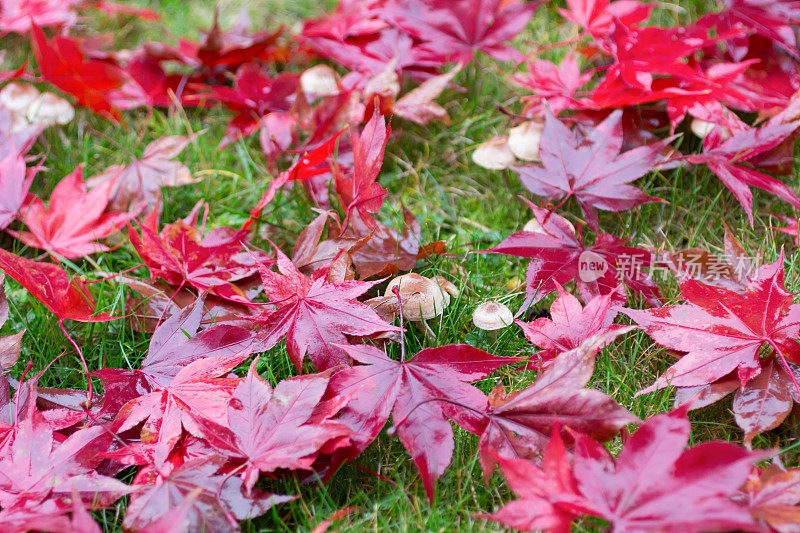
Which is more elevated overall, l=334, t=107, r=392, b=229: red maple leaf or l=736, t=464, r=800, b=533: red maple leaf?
l=334, t=107, r=392, b=229: red maple leaf

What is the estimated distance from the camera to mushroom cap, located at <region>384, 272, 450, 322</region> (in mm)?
1463

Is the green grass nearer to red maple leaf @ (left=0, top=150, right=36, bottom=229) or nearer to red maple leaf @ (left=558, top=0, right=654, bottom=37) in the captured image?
red maple leaf @ (left=0, top=150, right=36, bottom=229)

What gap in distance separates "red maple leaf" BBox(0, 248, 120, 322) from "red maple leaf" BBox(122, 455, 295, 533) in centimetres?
43

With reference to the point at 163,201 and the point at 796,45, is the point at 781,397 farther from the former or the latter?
the point at 163,201

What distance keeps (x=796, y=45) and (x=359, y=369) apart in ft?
5.94

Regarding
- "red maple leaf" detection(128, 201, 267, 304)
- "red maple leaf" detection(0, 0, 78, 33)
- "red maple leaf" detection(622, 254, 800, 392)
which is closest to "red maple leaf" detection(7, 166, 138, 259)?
"red maple leaf" detection(128, 201, 267, 304)

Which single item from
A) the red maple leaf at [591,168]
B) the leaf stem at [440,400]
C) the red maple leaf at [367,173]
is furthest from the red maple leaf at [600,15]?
the leaf stem at [440,400]

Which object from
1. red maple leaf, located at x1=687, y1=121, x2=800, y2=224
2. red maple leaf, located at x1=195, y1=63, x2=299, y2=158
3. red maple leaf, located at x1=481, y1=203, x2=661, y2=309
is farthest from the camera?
red maple leaf, located at x1=195, y1=63, x2=299, y2=158

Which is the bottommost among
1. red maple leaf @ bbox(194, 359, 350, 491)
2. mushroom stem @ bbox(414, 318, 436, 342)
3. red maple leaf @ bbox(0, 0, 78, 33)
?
mushroom stem @ bbox(414, 318, 436, 342)

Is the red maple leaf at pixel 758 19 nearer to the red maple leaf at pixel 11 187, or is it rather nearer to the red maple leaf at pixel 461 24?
the red maple leaf at pixel 461 24

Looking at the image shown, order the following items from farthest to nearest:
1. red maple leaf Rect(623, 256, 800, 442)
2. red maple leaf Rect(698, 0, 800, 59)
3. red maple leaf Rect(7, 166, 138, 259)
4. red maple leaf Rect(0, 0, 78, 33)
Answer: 1. red maple leaf Rect(0, 0, 78, 33)
2. red maple leaf Rect(698, 0, 800, 59)
3. red maple leaf Rect(7, 166, 138, 259)
4. red maple leaf Rect(623, 256, 800, 442)

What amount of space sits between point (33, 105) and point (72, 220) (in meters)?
0.71

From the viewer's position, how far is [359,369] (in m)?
1.24

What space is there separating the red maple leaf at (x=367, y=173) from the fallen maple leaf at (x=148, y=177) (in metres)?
0.67
